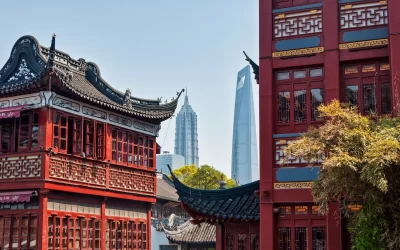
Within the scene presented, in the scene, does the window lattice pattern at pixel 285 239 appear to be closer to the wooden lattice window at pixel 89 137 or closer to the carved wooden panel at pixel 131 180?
the wooden lattice window at pixel 89 137

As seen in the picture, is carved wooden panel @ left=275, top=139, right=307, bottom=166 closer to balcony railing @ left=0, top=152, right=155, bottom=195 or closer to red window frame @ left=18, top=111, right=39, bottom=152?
balcony railing @ left=0, top=152, right=155, bottom=195

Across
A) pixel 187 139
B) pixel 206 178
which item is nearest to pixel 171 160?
pixel 187 139

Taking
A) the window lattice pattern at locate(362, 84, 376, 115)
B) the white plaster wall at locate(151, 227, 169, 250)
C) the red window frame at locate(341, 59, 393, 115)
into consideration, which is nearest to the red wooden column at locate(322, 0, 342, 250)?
the red window frame at locate(341, 59, 393, 115)

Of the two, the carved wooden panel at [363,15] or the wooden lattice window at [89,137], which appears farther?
the wooden lattice window at [89,137]

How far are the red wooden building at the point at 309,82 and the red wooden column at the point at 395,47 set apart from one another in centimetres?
2

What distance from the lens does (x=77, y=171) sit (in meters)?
21.9

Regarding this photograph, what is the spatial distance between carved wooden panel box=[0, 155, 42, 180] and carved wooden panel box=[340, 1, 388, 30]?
10.9 m

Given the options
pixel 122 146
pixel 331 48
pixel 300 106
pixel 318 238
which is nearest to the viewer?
pixel 318 238

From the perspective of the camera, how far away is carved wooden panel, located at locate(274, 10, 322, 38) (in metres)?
15.2

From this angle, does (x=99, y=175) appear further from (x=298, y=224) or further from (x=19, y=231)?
(x=298, y=224)

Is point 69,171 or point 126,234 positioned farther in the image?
point 126,234

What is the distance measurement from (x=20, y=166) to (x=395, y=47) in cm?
1270

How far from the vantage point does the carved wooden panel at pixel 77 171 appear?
20.8 metres

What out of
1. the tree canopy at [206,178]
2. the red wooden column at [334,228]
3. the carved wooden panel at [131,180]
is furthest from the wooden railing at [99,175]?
the tree canopy at [206,178]
